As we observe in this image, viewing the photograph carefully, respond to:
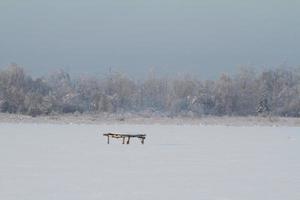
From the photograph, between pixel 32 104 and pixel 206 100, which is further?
pixel 206 100

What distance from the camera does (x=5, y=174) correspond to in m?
14.8

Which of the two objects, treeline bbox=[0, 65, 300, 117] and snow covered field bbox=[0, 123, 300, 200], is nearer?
snow covered field bbox=[0, 123, 300, 200]

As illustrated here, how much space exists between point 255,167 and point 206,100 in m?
66.9

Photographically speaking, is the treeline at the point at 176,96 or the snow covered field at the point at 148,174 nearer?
the snow covered field at the point at 148,174

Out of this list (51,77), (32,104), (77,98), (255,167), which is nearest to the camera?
(255,167)

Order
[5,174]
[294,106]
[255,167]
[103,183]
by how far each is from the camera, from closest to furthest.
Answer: [103,183]
[5,174]
[255,167]
[294,106]

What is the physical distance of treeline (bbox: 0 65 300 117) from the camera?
3100 inches

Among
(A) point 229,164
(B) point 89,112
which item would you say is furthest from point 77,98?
(A) point 229,164

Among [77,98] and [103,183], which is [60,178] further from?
[77,98]

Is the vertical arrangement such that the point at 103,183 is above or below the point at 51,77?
below

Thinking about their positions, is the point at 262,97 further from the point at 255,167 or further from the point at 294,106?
the point at 255,167

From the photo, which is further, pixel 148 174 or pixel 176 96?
pixel 176 96

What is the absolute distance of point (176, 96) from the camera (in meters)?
86.9

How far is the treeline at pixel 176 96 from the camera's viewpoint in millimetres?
78750
